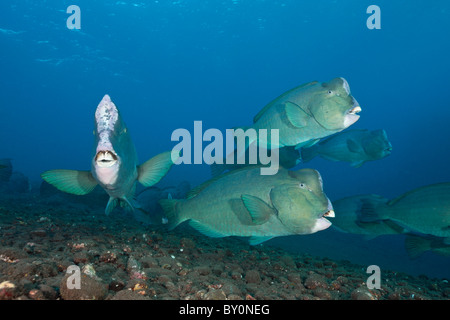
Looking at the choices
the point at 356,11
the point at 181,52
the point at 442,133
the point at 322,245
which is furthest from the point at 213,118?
the point at 322,245

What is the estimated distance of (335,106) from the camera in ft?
10.4

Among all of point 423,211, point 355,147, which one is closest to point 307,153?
point 355,147

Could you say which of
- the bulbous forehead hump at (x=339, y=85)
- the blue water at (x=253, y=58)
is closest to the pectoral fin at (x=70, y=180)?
the bulbous forehead hump at (x=339, y=85)

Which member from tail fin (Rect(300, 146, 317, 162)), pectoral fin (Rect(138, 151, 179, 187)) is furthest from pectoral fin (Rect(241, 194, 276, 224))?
tail fin (Rect(300, 146, 317, 162))

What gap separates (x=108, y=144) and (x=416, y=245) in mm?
5324

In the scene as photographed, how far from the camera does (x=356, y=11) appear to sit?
35094 millimetres

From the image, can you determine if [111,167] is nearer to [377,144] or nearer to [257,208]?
[257,208]

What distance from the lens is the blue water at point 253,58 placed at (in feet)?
118

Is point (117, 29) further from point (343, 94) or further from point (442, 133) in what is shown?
point (442, 133)

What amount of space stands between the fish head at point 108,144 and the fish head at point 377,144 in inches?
188

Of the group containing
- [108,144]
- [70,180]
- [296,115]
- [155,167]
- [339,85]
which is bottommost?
[70,180]

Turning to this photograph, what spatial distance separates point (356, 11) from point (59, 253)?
145 feet

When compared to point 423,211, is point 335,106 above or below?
above
